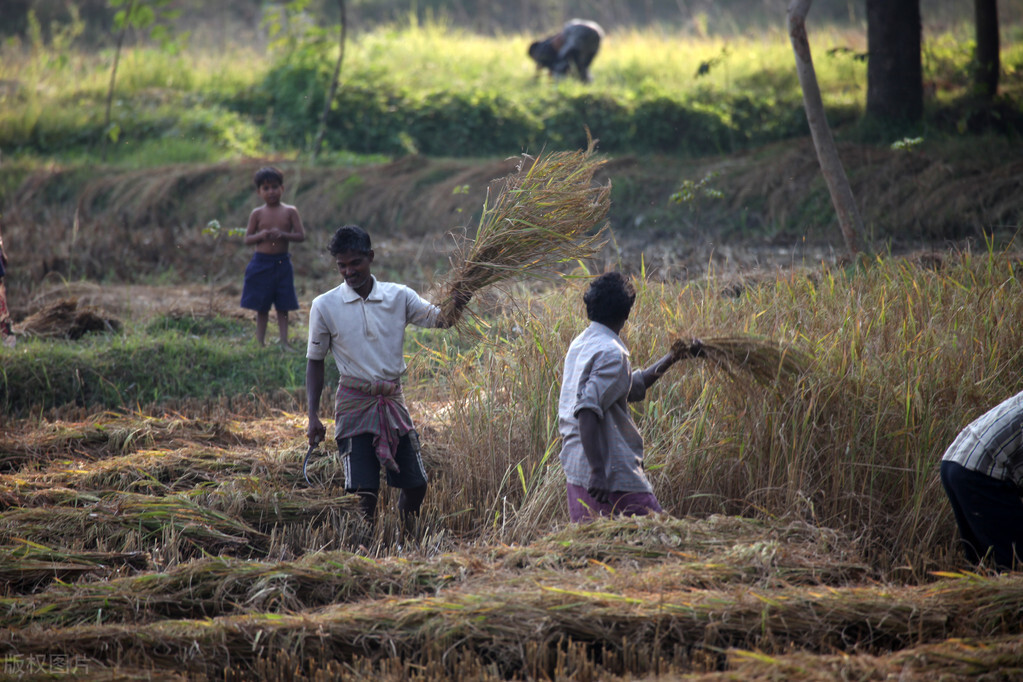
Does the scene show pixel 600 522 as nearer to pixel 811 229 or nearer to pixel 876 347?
pixel 876 347

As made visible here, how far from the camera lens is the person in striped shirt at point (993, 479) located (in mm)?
3197

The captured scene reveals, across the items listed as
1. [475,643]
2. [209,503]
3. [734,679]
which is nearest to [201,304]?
[209,503]

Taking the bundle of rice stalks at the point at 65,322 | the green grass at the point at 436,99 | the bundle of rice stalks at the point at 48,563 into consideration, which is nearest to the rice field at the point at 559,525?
the bundle of rice stalks at the point at 48,563

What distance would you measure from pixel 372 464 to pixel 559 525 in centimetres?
85

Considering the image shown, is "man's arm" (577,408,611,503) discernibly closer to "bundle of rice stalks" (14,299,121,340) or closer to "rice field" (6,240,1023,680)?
"rice field" (6,240,1023,680)

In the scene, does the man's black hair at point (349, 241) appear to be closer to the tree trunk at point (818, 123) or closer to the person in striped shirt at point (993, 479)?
the person in striped shirt at point (993, 479)

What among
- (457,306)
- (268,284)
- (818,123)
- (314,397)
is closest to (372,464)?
(314,397)

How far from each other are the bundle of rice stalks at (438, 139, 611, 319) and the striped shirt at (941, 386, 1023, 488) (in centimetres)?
168

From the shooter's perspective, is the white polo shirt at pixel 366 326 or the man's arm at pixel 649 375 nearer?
the man's arm at pixel 649 375

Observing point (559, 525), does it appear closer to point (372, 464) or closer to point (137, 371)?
point (372, 464)

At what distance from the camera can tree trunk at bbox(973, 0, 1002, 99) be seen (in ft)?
33.5

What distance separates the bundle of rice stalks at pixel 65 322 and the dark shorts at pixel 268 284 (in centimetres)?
130

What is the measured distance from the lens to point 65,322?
6.96 metres

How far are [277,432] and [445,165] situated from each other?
6.74 m
